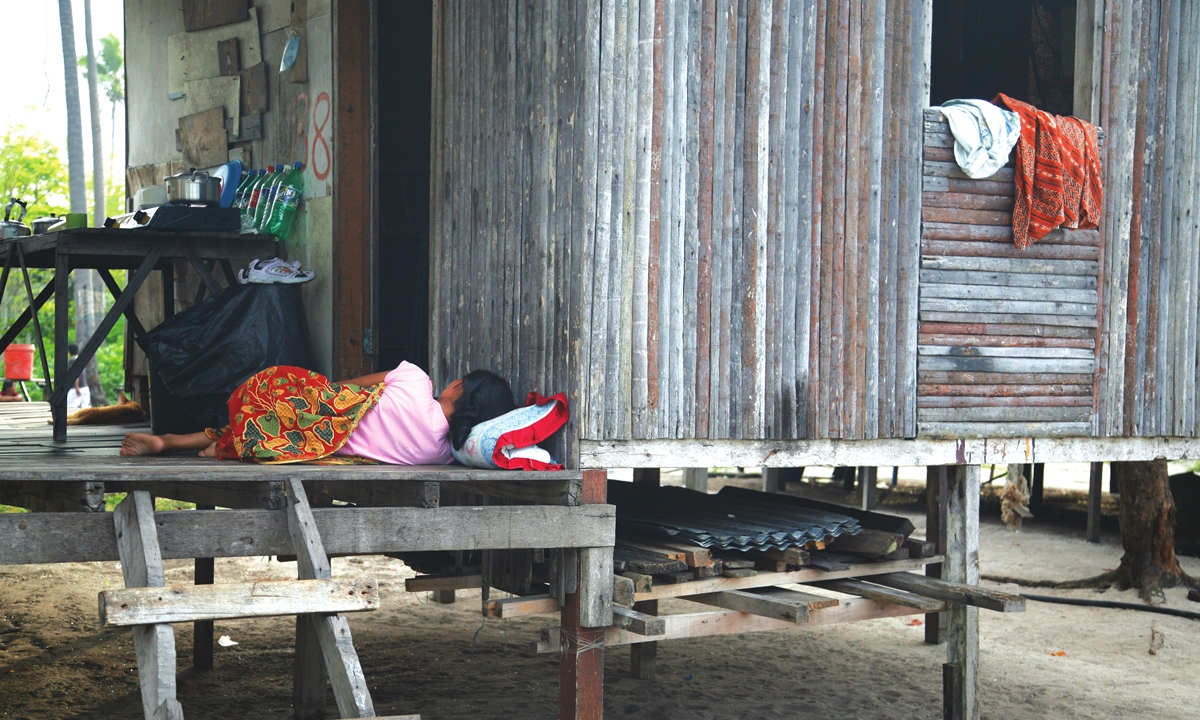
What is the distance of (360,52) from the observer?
7160 millimetres

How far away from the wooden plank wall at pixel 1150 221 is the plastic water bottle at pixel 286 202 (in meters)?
4.84

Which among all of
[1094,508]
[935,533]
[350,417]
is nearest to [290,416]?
[350,417]

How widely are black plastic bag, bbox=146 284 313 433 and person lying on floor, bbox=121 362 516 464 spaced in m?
0.87

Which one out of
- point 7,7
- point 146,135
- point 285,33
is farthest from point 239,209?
point 7,7

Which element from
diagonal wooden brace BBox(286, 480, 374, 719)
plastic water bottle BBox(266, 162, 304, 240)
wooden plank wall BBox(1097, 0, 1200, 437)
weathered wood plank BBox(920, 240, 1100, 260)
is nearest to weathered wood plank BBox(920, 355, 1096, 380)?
wooden plank wall BBox(1097, 0, 1200, 437)

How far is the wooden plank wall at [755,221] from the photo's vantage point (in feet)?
17.5

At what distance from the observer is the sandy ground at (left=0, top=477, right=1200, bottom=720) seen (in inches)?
293

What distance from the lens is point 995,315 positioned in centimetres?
643

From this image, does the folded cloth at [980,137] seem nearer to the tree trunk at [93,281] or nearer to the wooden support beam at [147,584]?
the wooden support beam at [147,584]

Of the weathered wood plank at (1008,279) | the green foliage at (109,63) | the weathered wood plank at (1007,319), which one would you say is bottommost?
the weathered wood plank at (1007,319)

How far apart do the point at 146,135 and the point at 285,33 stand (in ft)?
7.95

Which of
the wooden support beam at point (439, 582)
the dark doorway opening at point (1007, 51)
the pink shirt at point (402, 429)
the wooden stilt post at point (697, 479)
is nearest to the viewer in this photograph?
the pink shirt at point (402, 429)

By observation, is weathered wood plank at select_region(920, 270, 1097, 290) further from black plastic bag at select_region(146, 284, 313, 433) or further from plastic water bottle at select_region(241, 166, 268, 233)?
plastic water bottle at select_region(241, 166, 268, 233)

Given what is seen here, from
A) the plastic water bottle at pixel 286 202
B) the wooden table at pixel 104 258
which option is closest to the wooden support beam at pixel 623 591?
the wooden table at pixel 104 258
